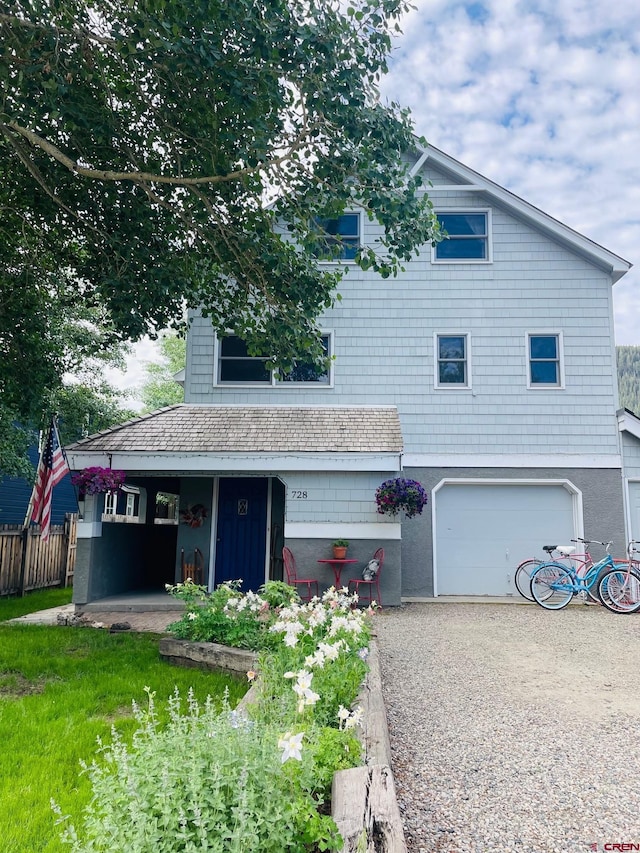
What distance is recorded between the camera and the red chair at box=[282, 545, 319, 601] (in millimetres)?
9484

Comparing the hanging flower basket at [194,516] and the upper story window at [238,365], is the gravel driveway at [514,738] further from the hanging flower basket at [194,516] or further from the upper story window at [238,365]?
the upper story window at [238,365]

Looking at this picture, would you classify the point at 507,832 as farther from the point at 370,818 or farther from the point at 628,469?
the point at 628,469

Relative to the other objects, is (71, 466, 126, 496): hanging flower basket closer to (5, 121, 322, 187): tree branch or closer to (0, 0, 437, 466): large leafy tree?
(0, 0, 437, 466): large leafy tree

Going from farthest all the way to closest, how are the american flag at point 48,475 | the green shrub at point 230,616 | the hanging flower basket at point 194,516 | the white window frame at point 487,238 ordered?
the white window frame at point 487,238
the hanging flower basket at point 194,516
the american flag at point 48,475
the green shrub at point 230,616

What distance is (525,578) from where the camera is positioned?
1055cm

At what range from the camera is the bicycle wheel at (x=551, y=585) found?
9.63 metres

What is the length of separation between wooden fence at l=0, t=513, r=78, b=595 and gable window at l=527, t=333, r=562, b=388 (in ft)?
33.2

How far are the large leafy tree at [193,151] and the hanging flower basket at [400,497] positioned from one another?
305 cm

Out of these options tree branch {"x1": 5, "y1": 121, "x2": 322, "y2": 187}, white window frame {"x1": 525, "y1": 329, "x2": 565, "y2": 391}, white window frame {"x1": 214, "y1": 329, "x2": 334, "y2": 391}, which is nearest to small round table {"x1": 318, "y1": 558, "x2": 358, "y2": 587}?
white window frame {"x1": 214, "y1": 329, "x2": 334, "y2": 391}

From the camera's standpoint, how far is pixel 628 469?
10.9 m

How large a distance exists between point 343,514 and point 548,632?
3.61m

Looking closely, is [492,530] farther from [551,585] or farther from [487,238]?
[487,238]

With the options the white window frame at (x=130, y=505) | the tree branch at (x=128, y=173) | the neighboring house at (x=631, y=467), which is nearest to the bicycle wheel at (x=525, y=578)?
the neighboring house at (x=631, y=467)

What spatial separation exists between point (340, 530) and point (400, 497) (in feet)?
4.12
